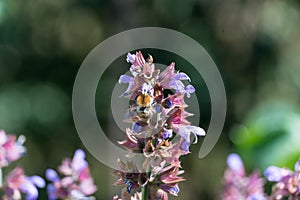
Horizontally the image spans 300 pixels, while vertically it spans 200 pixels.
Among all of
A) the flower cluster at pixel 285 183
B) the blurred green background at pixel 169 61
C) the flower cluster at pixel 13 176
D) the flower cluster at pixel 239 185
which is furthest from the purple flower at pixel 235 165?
the blurred green background at pixel 169 61

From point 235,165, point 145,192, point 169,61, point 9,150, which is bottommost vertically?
point 145,192

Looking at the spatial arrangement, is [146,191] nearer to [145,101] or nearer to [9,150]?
[145,101]

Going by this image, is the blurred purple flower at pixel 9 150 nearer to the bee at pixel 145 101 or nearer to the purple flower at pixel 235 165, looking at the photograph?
the bee at pixel 145 101

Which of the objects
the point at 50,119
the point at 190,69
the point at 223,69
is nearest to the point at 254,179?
the point at 190,69

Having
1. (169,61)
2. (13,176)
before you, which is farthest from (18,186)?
(169,61)

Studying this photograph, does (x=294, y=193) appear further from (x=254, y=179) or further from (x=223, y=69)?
(x=223, y=69)

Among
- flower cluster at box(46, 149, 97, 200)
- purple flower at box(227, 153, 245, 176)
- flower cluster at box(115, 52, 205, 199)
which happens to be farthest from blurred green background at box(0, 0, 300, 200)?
flower cluster at box(115, 52, 205, 199)
